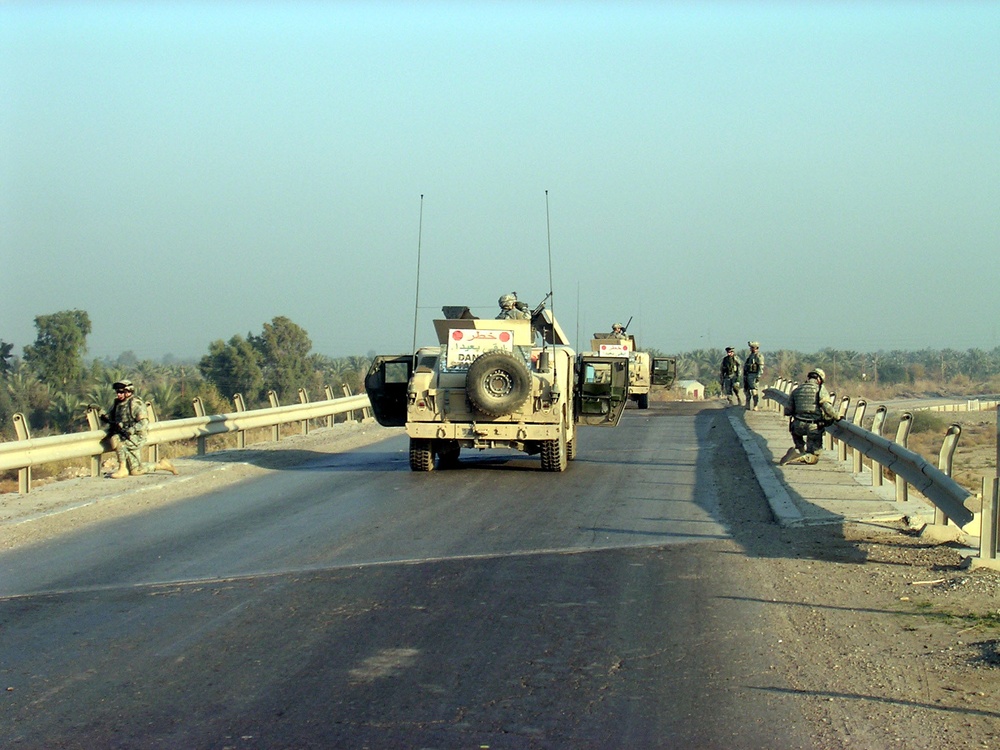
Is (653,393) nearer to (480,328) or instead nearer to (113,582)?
(480,328)

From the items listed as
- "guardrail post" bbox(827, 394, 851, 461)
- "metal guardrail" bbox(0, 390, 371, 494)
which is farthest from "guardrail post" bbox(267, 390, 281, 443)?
"guardrail post" bbox(827, 394, 851, 461)

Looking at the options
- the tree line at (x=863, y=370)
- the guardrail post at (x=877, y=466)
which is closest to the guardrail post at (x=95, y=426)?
the guardrail post at (x=877, y=466)

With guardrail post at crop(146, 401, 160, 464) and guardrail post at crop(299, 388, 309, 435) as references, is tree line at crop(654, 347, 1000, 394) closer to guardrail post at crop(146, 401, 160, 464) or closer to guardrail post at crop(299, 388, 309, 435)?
guardrail post at crop(299, 388, 309, 435)

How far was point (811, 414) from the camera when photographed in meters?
15.0

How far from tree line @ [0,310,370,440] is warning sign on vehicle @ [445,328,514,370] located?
9.35 meters

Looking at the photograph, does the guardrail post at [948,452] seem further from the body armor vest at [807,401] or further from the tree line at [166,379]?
the tree line at [166,379]

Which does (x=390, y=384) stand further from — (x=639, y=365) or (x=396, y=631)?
(x=639, y=365)

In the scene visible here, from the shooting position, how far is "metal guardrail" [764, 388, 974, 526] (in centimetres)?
856

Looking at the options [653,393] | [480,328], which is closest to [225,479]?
[480,328]

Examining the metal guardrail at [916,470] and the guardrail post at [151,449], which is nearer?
the metal guardrail at [916,470]

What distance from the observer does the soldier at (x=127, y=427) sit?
48.3ft

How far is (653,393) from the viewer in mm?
49844

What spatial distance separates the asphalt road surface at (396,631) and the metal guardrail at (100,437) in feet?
6.93

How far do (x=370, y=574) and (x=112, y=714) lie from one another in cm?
332
